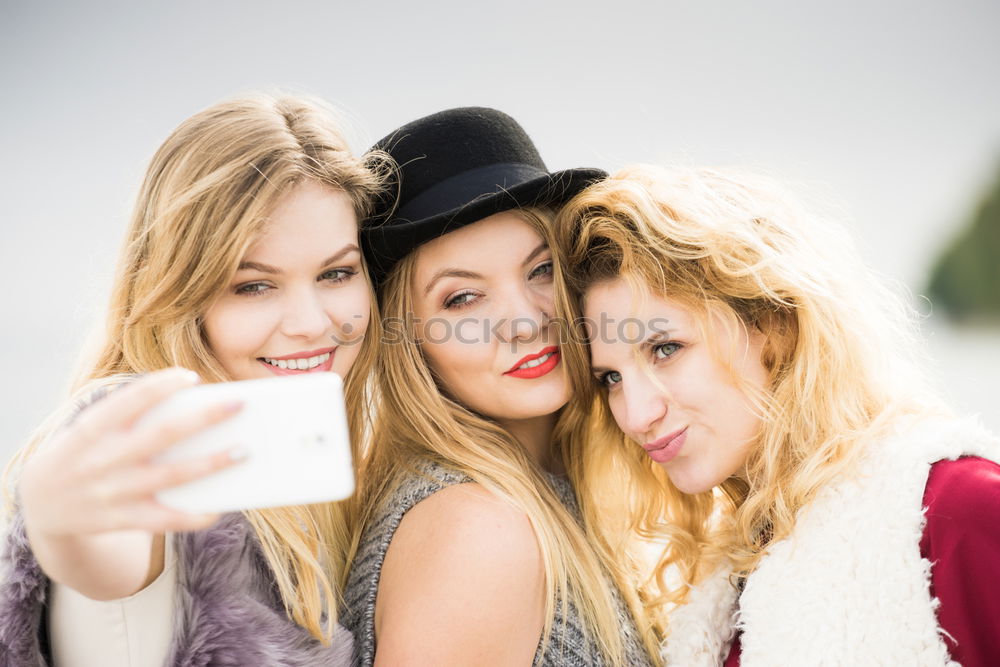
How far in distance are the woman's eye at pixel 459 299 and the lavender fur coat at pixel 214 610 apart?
1.00 meters

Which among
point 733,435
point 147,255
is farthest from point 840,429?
point 147,255

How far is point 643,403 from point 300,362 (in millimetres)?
1064

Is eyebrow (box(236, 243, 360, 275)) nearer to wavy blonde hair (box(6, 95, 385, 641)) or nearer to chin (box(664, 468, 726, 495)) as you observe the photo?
wavy blonde hair (box(6, 95, 385, 641))

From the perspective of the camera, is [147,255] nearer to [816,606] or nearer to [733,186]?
[733,186]

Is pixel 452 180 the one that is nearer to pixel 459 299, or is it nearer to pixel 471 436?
pixel 459 299

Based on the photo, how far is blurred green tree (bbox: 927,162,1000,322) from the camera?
16.6 metres

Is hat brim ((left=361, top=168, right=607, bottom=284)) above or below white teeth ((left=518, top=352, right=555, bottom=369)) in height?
above

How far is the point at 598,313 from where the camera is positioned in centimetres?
246

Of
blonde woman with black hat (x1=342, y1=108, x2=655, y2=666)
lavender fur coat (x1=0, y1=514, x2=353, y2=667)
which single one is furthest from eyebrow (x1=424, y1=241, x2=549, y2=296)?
lavender fur coat (x1=0, y1=514, x2=353, y2=667)

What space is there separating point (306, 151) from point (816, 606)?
1.94 metres

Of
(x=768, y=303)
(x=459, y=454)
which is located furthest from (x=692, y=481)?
(x=459, y=454)

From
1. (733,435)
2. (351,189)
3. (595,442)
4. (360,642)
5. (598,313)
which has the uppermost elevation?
(351,189)

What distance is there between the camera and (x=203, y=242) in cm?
218

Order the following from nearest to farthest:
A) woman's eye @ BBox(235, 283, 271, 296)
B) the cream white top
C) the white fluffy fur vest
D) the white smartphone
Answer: the white smartphone < the cream white top < the white fluffy fur vest < woman's eye @ BBox(235, 283, 271, 296)
